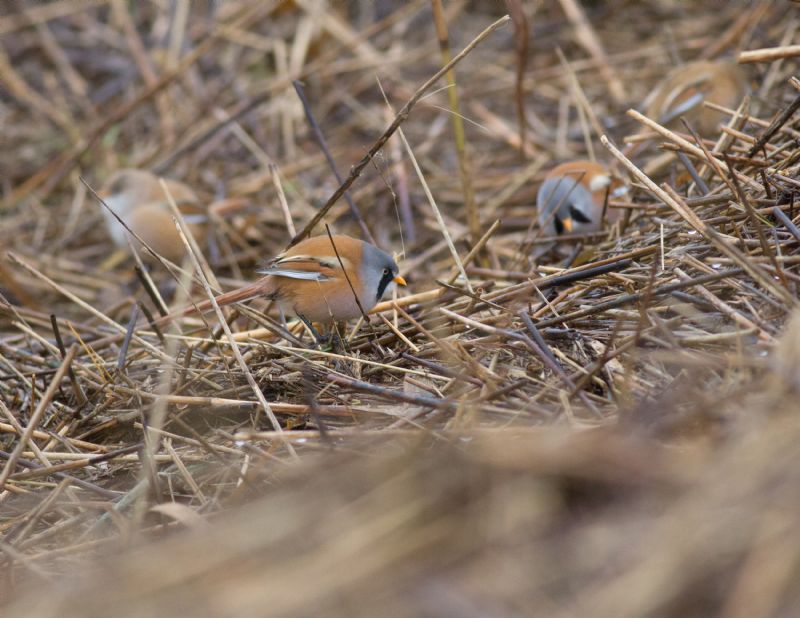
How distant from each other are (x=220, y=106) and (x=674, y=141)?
4637 mm

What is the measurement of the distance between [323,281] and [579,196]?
75.6 inches

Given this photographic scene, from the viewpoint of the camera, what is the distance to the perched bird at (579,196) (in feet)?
16.3

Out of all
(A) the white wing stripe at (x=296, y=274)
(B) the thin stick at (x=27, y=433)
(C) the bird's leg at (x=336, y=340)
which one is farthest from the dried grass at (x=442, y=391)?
(A) the white wing stripe at (x=296, y=274)

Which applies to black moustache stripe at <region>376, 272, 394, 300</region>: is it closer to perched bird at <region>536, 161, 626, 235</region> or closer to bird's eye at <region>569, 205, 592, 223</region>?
perched bird at <region>536, 161, 626, 235</region>

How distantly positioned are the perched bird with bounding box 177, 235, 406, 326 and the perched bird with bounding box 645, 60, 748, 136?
2742 mm

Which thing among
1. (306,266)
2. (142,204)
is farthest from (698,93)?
(142,204)

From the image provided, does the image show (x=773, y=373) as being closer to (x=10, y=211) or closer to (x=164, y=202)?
(x=164, y=202)

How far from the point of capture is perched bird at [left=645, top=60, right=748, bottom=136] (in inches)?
224

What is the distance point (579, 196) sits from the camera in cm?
498

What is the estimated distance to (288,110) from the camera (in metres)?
6.96

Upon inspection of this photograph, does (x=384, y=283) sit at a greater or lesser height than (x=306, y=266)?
lesser

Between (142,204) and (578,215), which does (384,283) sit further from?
(142,204)

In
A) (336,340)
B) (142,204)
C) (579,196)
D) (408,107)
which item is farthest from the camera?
(142,204)

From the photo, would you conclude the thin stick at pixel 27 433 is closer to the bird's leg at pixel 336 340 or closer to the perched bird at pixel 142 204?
the bird's leg at pixel 336 340
